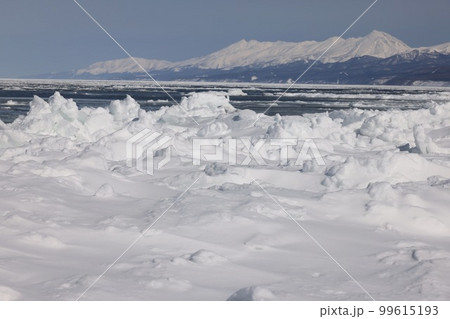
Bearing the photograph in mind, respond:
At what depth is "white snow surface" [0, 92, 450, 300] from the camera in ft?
19.8

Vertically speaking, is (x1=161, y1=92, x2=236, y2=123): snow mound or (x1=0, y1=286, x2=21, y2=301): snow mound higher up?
(x1=161, y1=92, x2=236, y2=123): snow mound

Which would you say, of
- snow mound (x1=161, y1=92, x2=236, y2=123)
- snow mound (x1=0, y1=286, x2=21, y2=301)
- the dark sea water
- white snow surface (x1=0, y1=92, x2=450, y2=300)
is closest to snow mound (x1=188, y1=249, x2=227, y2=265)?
white snow surface (x1=0, y1=92, x2=450, y2=300)

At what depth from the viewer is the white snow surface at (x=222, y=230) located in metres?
6.04

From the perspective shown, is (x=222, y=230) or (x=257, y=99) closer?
(x=222, y=230)

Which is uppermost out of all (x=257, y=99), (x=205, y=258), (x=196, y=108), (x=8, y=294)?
(x=196, y=108)

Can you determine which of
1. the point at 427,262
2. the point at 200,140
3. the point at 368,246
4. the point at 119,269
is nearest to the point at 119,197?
the point at 119,269

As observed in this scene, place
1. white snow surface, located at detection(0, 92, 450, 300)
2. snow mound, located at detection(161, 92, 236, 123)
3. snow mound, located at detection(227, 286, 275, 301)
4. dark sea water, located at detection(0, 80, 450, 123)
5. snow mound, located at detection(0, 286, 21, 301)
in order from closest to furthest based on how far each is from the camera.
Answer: snow mound, located at detection(0, 286, 21, 301)
snow mound, located at detection(227, 286, 275, 301)
white snow surface, located at detection(0, 92, 450, 300)
snow mound, located at detection(161, 92, 236, 123)
dark sea water, located at detection(0, 80, 450, 123)

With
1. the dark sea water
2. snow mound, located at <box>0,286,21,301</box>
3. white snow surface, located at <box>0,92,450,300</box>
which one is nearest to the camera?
snow mound, located at <box>0,286,21,301</box>

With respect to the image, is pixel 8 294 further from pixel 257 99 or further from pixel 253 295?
pixel 257 99

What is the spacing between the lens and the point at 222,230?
800cm

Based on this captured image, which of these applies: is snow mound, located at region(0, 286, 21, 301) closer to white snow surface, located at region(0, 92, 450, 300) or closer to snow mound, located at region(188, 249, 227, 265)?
white snow surface, located at region(0, 92, 450, 300)

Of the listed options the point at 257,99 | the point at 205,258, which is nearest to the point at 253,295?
the point at 205,258
